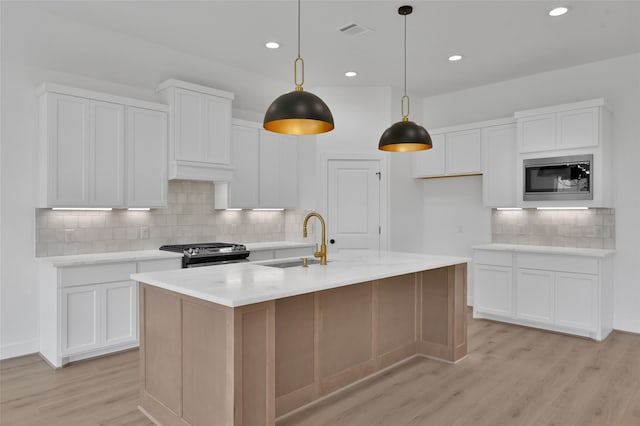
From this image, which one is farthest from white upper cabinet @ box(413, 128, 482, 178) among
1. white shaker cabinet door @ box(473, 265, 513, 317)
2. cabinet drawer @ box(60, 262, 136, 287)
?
cabinet drawer @ box(60, 262, 136, 287)

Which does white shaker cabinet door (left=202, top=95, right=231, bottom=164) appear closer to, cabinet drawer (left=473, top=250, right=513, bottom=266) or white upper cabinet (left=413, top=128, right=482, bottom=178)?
white upper cabinet (left=413, top=128, right=482, bottom=178)

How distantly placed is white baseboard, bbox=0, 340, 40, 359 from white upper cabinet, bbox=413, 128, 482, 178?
4999 millimetres

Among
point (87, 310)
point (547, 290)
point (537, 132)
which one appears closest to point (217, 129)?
point (87, 310)

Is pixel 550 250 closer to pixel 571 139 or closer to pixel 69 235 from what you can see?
pixel 571 139

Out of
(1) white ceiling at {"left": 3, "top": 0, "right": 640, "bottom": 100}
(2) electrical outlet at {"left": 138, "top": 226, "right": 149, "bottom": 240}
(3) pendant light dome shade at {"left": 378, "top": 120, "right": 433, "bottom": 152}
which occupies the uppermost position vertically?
(1) white ceiling at {"left": 3, "top": 0, "right": 640, "bottom": 100}

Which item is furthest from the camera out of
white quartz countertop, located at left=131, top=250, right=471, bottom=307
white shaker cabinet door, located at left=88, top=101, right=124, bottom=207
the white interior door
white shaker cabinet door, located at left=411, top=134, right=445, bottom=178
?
white shaker cabinet door, located at left=411, top=134, right=445, bottom=178

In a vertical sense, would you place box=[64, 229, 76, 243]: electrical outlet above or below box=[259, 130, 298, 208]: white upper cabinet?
below

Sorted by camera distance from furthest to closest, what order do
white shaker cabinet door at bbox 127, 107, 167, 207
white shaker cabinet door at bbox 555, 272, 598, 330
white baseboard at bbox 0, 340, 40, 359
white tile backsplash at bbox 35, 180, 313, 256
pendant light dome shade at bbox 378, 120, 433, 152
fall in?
white shaker cabinet door at bbox 555, 272, 598, 330 → white shaker cabinet door at bbox 127, 107, 167, 207 → white tile backsplash at bbox 35, 180, 313, 256 → white baseboard at bbox 0, 340, 40, 359 → pendant light dome shade at bbox 378, 120, 433, 152

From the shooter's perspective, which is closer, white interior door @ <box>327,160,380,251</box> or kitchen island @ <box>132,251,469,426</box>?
kitchen island @ <box>132,251,469,426</box>

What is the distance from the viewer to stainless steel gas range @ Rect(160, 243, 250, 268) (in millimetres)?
4363

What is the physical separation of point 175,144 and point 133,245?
1.20 m

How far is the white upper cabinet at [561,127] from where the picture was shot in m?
4.60

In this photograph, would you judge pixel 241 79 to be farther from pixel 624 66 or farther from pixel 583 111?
pixel 624 66

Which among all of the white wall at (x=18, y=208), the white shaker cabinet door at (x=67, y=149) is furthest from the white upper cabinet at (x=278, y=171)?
the white wall at (x=18, y=208)
